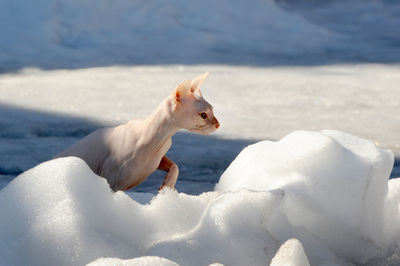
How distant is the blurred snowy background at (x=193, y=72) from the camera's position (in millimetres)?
3162

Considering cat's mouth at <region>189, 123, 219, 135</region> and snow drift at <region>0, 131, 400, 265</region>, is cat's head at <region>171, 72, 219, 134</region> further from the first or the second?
snow drift at <region>0, 131, 400, 265</region>

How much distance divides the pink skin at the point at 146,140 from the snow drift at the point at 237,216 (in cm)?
22

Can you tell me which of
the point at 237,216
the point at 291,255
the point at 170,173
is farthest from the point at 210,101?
the point at 291,255

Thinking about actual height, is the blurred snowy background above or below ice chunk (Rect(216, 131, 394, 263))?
below

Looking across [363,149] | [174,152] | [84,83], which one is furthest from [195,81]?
[84,83]

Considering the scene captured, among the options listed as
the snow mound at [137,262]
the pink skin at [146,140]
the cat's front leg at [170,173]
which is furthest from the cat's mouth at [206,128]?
the snow mound at [137,262]

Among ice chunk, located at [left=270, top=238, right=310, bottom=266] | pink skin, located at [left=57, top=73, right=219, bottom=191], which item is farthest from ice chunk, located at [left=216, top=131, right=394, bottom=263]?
pink skin, located at [left=57, top=73, right=219, bottom=191]

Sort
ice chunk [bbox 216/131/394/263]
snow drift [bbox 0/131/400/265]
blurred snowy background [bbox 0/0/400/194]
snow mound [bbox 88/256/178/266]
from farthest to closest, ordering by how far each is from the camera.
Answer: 1. blurred snowy background [bbox 0/0/400/194]
2. ice chunk [bbox 216/131/394/263]
3. snow drift [bbox 0/131/400/265]
4. snow mound [bbox 88/256/178/266]

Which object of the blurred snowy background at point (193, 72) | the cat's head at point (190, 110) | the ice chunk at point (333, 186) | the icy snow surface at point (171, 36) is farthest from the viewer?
the icy snow surface at point (171, 36)

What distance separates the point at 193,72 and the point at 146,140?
9.20 ft

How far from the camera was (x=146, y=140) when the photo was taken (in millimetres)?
1957

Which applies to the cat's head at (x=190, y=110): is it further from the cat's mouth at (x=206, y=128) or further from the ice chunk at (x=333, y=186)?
the ice chunk at (x=333, y=186)

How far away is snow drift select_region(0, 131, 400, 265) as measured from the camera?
1408mm

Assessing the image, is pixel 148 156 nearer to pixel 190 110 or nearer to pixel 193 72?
pixel 190 110
